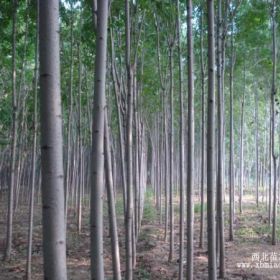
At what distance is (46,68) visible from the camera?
79.3 inches

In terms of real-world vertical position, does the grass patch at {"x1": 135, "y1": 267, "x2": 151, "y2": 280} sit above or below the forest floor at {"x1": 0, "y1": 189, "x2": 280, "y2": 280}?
above

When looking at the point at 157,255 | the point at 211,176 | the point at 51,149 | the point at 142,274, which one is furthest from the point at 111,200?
the point at 157,255

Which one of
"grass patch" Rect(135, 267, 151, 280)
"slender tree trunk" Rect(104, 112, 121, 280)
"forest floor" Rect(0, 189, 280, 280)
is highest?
"slender tree trunk" Rect(104, 112, 121, 280)

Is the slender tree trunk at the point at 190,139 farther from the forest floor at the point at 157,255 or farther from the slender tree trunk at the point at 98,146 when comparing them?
the slender tree trunk at the point at 98,146

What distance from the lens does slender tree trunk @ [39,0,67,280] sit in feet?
6.38

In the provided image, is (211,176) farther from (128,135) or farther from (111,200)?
(128,135)

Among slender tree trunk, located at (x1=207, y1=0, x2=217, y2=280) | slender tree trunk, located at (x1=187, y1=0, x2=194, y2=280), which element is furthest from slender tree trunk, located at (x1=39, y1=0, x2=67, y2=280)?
slender tree trunk, located at (x1=187, y1=0, x2=194, y2=280)

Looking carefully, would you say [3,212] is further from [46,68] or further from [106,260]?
[46,68]

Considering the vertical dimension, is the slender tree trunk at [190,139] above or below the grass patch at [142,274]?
above

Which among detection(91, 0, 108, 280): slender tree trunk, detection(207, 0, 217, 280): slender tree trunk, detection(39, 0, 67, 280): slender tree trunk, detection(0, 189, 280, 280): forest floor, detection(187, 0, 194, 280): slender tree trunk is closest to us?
detection(39, 0, 67, 280): slender tree trunk

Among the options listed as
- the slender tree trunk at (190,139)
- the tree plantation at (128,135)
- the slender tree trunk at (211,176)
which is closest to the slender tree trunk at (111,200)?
the tree plantation at (128,135)

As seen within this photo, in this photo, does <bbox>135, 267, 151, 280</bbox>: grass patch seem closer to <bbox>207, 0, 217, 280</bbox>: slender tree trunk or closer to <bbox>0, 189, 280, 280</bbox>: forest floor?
<bbox>0, 189, 280, 280</bbox>: forest floor

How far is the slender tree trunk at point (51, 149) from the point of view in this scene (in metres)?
1.95

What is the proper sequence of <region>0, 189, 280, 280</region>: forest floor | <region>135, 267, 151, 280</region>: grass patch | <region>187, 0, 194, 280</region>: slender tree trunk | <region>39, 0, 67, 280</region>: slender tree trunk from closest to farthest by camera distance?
1. <region>39, 0, 67, 280</region>: slender tree trunk
2. <region>187, 0, 194, 280</region>: slender tree trunk
3. <region>135, 267, 151, 280</region>: grass patch
4. <region>0, 189, 280, 280</region>: forest floor
